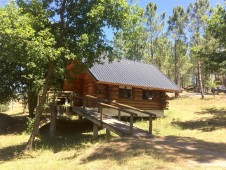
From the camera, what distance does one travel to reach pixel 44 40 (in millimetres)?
15273

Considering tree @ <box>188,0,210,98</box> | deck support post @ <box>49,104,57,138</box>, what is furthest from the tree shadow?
tree @ <box>188,0,210,98</box>

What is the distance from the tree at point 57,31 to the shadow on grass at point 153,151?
17.5 feet

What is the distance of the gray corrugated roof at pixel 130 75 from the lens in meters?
25.4

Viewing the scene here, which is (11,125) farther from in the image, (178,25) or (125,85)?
(178,25)

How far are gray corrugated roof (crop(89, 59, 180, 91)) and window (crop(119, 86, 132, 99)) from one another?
0.81 m

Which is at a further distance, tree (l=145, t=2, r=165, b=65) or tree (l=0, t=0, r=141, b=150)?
tree (l=145, t=2, r=165, b=65)

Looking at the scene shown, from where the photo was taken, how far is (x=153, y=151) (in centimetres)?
1243

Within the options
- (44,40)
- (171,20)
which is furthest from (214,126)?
(171,20)

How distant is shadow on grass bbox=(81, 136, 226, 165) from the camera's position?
11656 millimetres

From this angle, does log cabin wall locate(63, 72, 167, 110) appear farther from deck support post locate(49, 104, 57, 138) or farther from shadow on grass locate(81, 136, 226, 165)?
shadow on grass locate(81, 136, 226, 165)

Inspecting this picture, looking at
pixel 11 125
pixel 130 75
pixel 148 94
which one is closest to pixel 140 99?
pixel 148 94

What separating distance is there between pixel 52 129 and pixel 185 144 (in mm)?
11221

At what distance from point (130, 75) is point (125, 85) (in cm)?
243

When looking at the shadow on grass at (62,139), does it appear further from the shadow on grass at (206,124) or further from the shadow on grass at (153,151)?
the shadow on grass at (206,124)
